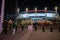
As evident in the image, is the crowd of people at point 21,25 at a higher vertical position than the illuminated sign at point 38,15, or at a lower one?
lower

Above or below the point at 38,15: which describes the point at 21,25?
below

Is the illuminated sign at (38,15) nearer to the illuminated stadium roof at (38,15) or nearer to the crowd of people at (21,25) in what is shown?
the illuminated stadium roof at (38,15)

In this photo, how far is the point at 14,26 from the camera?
9625 mm

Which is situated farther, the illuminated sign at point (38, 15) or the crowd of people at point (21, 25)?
the illuminated sign at point (38, 15)

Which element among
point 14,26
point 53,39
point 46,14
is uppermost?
point 46,14

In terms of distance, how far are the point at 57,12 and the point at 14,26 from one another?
403 cm

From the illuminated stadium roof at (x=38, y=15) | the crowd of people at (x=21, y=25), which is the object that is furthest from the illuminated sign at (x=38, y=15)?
the crowd of people at (x=21, y=25)

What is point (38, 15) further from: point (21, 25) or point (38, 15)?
point (21, 25)

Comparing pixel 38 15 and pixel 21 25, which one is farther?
pixel 38 15

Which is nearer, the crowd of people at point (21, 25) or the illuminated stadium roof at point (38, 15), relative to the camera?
the crowd of people at point (21, 25)

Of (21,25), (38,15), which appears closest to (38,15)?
(38,15)

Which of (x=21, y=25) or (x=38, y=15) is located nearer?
(x=21, y=25)

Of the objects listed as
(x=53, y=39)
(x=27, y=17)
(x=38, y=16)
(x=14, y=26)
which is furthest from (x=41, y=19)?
(x=53, y=39)

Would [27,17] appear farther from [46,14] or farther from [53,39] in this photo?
[53,39]
